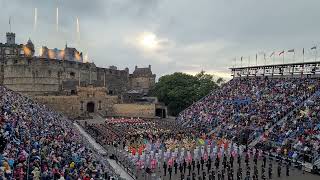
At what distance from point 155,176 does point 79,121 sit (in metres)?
33.9

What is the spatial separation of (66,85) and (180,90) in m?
21.4

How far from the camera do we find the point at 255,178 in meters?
24.5

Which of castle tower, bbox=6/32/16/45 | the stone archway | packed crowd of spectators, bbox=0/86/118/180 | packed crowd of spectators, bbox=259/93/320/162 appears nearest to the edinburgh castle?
the stone archway

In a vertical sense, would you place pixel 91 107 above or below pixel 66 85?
below

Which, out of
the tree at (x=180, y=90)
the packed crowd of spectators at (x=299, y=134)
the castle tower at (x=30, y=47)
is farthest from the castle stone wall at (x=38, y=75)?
Result: the packed crowd of spectators at (x=299, y=134)

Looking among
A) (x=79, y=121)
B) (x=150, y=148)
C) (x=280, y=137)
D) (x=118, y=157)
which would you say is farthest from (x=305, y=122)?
(x=79, y=121)

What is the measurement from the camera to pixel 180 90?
7125cm

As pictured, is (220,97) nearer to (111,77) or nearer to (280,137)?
(280,137)

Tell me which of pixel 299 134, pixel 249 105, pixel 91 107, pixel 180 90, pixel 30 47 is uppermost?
pixel 30 47

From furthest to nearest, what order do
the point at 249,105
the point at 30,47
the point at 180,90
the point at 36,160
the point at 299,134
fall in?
the point at 30,47 → the point at 180,90 → the point at 249,105 → the point at 299,134 → the point at 36,160

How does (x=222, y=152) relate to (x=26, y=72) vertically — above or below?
below

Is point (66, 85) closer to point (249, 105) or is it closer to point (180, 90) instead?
point (180, 90)

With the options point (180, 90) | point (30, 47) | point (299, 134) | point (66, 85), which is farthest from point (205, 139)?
A: point (30, 47)

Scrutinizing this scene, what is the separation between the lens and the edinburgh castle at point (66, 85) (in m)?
66.8
